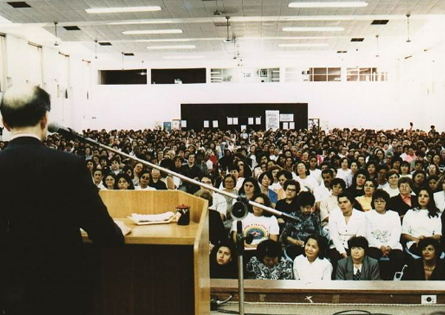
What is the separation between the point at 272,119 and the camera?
22.0 m

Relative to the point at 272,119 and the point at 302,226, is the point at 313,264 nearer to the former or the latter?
the point at 302,226

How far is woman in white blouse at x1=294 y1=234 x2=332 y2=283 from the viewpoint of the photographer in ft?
13.8

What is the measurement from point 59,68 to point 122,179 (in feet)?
45.5

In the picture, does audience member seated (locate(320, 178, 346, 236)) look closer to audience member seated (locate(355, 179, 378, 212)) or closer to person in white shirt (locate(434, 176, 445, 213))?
audience member seated (locate(355, 179, 378, 212))

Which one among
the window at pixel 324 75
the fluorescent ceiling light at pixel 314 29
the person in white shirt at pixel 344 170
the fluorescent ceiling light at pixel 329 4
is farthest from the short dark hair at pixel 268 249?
the window at pixel 324 75

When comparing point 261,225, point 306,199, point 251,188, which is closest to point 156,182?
point 251,188

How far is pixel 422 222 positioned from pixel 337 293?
319 centimetres

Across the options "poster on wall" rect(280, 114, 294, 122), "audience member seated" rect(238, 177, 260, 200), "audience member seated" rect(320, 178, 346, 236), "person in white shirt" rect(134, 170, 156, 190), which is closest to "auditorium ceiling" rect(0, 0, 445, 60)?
"poster on wall" rect(280, 114, 294, 122)

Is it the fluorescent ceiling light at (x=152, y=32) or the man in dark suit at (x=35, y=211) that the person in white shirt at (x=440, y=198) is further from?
the fluorescent ceiling light at (x=152, y=32)

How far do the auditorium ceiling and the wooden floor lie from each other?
28.8 ft

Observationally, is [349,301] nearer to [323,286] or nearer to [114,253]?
[323,286]

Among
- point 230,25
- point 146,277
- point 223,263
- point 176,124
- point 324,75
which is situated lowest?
point 223,263

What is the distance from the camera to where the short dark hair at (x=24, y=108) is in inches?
56.6

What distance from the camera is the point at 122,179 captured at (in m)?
6.69
